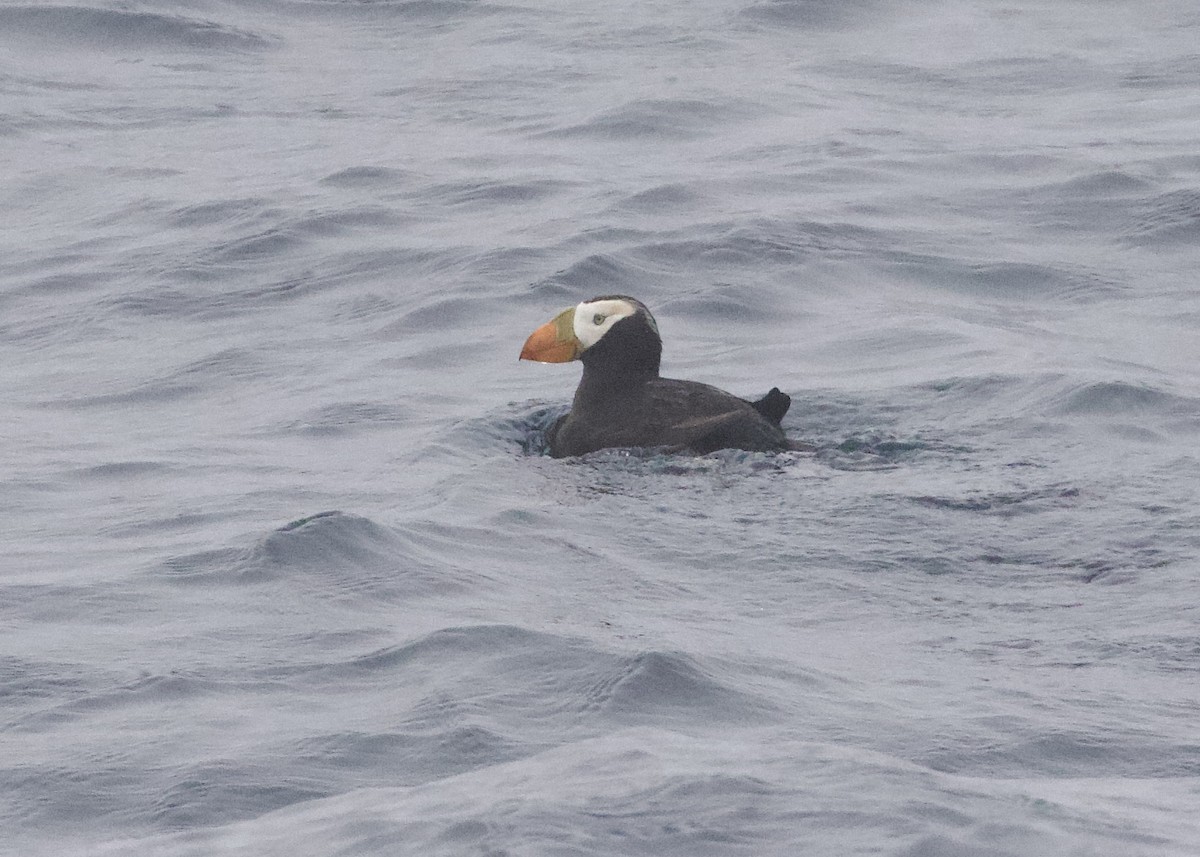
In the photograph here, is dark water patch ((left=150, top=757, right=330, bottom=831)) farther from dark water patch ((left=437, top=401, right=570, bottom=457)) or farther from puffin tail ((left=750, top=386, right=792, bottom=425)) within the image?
dark water patch ((left=437, top=401, right=570, bottom=457))

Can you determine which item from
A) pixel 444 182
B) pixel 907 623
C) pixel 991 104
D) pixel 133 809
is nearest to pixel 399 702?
pixel 133 809

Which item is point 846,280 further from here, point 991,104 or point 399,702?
point 399,702

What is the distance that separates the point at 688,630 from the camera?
7.48 meters

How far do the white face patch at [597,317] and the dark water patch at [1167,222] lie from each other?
5200 mm

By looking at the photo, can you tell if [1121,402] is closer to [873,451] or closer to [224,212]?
[873,451]

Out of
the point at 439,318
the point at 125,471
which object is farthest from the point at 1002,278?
the point at 125,471

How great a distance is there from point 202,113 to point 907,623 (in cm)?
1279

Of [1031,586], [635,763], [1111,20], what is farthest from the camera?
[1111,20]

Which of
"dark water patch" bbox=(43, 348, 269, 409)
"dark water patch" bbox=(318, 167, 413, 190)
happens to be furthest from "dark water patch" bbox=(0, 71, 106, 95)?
"dark water patch" bbox=(43, 348, 269, 409)

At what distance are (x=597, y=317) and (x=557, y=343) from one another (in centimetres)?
22

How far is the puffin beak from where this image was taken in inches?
416

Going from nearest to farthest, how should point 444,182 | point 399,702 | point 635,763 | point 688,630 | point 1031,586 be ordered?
point 635,763 < point 399,702 < point 688,630 < point 1031,586 < point 444,182

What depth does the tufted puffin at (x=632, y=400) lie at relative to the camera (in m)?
9.70

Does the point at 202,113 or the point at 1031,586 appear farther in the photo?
the point at 202,113
